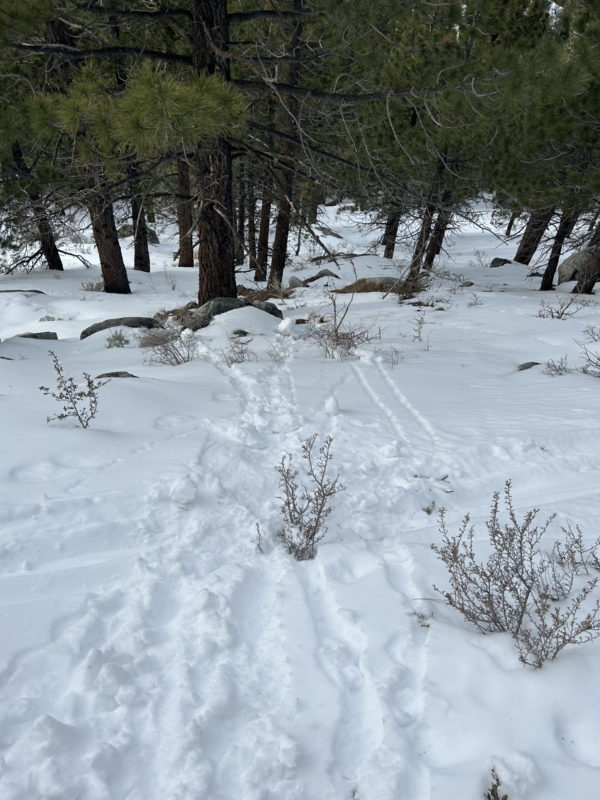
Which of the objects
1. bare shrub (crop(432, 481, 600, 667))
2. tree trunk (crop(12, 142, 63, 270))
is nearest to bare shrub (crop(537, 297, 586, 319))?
bare shrub (crop(432, 481, 600, 667))

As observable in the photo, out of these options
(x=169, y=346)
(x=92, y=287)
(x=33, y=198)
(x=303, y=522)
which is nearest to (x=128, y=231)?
(x=92, y=287)

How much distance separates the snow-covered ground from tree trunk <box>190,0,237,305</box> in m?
3.04

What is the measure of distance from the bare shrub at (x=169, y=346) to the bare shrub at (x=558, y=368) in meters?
4.26

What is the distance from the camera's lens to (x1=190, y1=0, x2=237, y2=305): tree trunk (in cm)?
616

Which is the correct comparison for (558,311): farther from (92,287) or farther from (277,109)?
(92,287)

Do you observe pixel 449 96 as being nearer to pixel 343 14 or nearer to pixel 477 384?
pixel 343 14

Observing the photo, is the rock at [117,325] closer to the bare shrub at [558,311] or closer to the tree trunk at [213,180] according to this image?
the tree trunk at [213,180]

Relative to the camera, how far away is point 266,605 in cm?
239

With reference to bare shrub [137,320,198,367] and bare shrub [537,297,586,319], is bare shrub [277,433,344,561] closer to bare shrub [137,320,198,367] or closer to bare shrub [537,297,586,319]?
bare shrub [137,320,198,367]

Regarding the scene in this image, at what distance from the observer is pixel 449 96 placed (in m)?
5.40

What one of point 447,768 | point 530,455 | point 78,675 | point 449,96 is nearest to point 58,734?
point 78,675

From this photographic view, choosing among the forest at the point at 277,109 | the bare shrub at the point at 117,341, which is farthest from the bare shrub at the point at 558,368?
the bare shrub at the point at 117,341

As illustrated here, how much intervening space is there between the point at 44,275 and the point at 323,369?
10784 millimetres

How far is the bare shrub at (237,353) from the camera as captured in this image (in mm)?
6026
